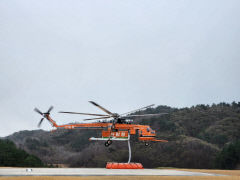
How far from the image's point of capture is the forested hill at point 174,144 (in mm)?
84562

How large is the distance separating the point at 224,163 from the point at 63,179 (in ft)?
183

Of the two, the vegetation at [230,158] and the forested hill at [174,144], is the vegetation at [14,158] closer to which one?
the forested hill at [174,144]

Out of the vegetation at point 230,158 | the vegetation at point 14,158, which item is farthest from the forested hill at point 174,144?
the vegetation at point 14,158

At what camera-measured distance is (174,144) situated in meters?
94.1

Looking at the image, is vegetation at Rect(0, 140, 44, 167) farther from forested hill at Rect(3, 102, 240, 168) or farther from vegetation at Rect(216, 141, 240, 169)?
vegetation at Rect(216, 141, 240, 169)

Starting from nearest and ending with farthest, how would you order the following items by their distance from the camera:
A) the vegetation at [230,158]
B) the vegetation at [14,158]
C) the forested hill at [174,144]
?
the vegetation at [230,158] → the vegetation at [14,158] → the forested hill at [174,144]

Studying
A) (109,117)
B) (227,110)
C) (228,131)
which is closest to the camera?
(109,117)

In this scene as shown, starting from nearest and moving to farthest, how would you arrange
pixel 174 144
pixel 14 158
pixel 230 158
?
1. pixel 230 158
2. pixel 14 158
3. pixel 174 144

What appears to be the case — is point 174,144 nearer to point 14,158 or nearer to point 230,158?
point 230,158

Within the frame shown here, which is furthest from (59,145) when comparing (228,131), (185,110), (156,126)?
(228,131)

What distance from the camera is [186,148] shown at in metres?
90.8

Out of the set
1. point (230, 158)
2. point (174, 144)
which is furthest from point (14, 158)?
point (230, 158)

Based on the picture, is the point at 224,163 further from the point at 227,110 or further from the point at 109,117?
the point at 227,110

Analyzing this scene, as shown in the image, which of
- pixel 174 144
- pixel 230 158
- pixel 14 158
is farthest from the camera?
pixel 174 144
